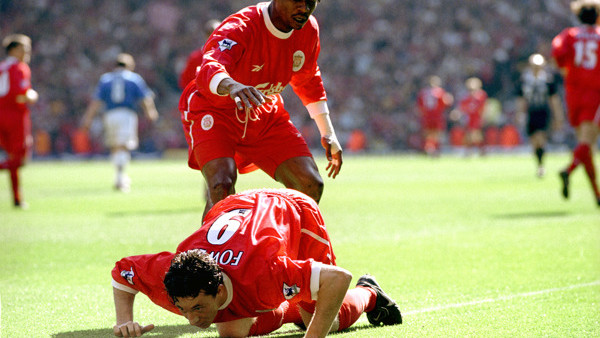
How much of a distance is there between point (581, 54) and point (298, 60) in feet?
22.6

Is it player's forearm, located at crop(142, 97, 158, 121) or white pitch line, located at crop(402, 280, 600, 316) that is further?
player's forearm, located at crop(142, 97, 158, 121)

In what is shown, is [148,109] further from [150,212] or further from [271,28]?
[271,28]

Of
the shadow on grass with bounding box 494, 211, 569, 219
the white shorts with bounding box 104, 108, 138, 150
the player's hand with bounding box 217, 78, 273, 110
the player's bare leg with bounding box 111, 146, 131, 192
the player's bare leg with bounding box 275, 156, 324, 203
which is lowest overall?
the player's bare leg with bounding box 111, 146, 131, 192

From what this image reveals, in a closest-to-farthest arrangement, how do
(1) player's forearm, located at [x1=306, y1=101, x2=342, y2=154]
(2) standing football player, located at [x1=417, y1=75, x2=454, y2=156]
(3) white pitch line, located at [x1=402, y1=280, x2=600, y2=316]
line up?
(3) white pitch line, located at [x1=402, y1=280, x2=600, y2=316], (1) player's forearm, located at [x1=306, y1=101, x2=342, y2=154], (2) standing football player, located at [x1=417, y1=75, x2=454, y2=156]

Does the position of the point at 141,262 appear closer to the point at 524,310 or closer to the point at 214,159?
the point at 214,159

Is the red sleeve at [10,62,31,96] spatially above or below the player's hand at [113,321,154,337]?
above

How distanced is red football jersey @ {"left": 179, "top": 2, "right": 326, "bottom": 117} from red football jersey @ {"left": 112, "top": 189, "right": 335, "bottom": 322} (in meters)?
1.17

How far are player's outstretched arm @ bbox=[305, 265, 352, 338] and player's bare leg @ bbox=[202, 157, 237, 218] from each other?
6.69 ft

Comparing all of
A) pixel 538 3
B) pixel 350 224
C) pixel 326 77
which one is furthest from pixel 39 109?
pixel 350 224

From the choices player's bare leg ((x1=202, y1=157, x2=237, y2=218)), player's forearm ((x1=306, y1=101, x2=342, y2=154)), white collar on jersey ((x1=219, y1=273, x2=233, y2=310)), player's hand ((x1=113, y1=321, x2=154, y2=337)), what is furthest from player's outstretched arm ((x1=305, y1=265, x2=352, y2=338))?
player's forearm ((x1=306, y1=101, x2=342, y2=154))

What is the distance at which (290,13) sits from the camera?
6.00m

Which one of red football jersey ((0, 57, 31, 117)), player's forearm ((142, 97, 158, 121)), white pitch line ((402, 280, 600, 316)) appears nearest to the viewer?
white pitch line ((402, 280, 600, 316))

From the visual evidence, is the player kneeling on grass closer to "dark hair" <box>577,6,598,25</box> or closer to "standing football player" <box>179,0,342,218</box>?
"standing football player" <box>179,0,342,218</box>

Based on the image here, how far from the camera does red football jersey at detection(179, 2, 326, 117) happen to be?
5945 mm
